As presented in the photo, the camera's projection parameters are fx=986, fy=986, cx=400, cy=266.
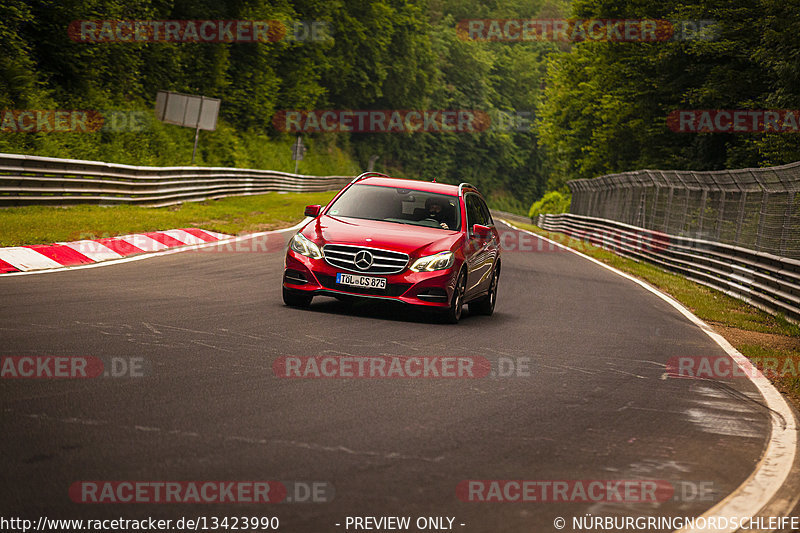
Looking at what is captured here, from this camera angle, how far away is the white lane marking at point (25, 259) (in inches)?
512

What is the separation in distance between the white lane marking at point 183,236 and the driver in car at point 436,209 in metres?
8.45

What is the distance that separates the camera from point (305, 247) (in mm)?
11383

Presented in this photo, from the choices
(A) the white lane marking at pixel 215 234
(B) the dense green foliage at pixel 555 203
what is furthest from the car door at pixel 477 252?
(B) the dense green foliage at pixel 555 203

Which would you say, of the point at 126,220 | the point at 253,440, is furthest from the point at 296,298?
the point at 126,220

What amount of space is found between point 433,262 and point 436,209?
1.36 metres

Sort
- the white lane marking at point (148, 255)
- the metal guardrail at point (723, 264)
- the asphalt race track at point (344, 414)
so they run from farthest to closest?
the metal guardrail at point (723, 264) < the white lane marking at point (148, 255) < the asphalt race track at point (344, 414)

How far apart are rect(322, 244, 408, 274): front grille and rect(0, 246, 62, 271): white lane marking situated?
4528 mm

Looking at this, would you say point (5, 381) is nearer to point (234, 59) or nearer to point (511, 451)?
point (511, 451)

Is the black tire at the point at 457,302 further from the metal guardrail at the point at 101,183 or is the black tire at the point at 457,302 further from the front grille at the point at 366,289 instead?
the metal guardrail at the point at 101,183

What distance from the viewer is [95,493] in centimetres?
438

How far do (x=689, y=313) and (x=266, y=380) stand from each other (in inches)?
388

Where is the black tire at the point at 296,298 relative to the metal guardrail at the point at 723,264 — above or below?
below

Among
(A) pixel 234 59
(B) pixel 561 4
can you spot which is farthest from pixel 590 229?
(B) pixel 561 4

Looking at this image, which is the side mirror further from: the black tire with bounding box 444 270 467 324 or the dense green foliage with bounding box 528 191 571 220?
the dense green foliage with bounding box 528 191 571 220
